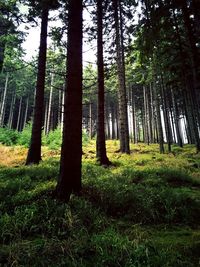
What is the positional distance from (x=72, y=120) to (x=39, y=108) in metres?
5.76

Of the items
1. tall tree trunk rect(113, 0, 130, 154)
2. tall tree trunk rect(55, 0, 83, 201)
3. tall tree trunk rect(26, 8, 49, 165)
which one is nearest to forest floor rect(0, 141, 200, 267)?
tall tree trunk rect(55, 0, 83, 201)

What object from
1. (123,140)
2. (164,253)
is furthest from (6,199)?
(123,140)

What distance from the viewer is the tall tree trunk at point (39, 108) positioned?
1040 cm

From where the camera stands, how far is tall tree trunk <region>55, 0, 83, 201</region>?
216 inches

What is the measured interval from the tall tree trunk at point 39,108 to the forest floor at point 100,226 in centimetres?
315

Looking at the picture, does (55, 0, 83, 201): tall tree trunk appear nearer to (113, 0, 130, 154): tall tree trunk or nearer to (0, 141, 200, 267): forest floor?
(0, 141, 200, 267): forest floor

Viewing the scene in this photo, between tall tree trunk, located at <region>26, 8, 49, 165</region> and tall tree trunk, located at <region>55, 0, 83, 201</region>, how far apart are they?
5163 millimetres

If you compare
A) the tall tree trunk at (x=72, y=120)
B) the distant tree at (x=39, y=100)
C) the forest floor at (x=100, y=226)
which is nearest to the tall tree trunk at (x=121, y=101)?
the distant tree at (x=39, y=100)

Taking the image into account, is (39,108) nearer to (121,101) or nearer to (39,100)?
(39,100)

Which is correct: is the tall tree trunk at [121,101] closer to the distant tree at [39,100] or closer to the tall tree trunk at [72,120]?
the distant tree at [39,100]

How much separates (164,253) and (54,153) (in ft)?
36.4

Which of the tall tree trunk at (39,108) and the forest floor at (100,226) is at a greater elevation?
the tall tree trunk at (39,108)

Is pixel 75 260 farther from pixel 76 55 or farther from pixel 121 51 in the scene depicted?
pixel 121 51

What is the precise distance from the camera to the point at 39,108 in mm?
10953
